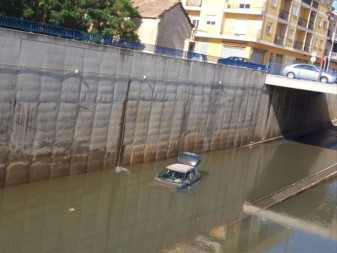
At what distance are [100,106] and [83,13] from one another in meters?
9.26

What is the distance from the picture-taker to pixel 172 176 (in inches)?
861

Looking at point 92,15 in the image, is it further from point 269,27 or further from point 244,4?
point 269,27

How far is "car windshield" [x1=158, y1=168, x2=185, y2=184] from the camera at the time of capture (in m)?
21.6

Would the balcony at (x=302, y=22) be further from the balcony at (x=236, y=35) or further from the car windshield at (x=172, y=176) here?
the car windshield at (x=172, y=176)

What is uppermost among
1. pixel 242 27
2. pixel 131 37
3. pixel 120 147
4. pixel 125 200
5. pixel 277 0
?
pixel 277 0

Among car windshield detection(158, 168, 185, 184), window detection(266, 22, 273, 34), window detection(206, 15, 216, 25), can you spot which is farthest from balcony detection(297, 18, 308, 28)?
car windshield detection(158, 168, 185, 184)

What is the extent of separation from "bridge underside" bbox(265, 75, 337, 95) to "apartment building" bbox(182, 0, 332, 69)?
34.5 ft

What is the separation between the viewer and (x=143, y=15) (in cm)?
3569

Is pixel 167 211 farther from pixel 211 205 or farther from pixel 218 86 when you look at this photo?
pixel 218 86

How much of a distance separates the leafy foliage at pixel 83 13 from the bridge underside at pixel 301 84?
11492 millimetres

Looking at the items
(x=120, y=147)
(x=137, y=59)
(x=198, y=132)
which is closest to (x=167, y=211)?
(x=120, y=147)

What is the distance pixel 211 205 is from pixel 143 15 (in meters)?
19.4

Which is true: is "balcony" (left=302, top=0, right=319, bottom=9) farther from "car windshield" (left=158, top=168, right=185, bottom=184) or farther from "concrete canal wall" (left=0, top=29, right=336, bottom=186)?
"car windshield" (left=158, top=168, right=185, bottom=184)

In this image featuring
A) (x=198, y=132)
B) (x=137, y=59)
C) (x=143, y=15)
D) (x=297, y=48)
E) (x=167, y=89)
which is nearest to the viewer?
(x=137, y=59)
